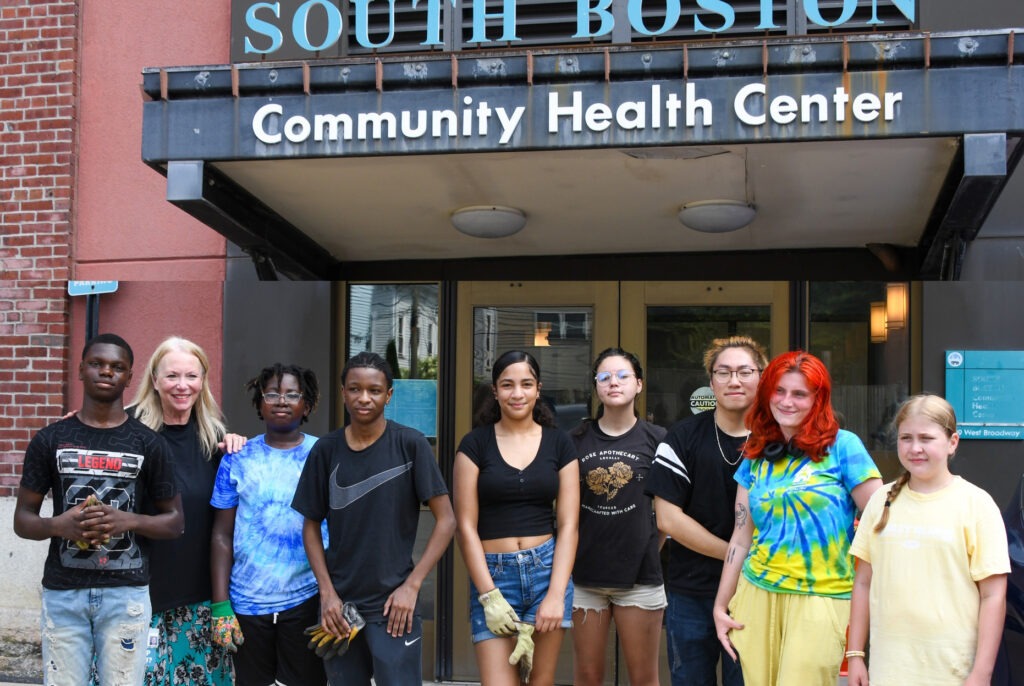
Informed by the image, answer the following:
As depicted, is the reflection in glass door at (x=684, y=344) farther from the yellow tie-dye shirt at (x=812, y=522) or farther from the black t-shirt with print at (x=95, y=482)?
the black t-shirt with print at (x=95, y=482)

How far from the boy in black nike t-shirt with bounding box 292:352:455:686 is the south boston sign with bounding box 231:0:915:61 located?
2.07 metres

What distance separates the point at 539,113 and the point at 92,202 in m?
3.67

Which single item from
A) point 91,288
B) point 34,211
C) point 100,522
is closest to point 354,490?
point 100,522

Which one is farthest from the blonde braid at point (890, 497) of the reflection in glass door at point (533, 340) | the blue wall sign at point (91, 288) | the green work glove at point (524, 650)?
the blue wall sign at point (91, 288)

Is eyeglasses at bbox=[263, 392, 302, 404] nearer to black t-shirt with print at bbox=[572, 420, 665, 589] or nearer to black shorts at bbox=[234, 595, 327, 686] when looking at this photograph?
black shorts at bbox=[234, 595, 327, 686]

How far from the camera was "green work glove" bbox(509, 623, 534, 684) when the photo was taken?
3582mm

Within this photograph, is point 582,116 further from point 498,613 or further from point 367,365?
point 498,613

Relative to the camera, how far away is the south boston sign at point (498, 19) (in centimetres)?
448

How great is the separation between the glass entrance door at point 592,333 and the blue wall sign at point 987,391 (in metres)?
0.99

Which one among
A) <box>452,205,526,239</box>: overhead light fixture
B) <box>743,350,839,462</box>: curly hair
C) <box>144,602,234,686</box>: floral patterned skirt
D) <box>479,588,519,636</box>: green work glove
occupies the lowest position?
<box>144,602,234,686</box>: floral patterned skirt

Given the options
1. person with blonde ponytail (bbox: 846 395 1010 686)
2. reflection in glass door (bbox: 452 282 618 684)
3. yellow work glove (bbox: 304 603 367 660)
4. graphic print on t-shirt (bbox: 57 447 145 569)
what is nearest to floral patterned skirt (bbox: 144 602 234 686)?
graphic print on t-shirt (bbox: 57 447 145 569)

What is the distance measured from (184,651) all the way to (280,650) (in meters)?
0.42

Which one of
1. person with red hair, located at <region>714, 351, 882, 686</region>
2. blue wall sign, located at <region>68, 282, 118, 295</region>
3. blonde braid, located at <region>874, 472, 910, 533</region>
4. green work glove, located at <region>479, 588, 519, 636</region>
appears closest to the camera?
blonde braid, located at <region>874, 472, 910, 533</region>

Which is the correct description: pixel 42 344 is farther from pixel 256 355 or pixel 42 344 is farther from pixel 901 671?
pixel 901 671
